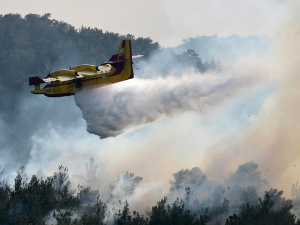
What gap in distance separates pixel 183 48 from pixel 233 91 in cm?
6460

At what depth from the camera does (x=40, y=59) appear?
139375 millimetres

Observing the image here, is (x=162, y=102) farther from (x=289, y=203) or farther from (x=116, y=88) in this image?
(x=289, y=203)

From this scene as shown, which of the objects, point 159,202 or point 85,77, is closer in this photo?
point 159,202

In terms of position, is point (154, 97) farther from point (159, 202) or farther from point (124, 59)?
point (159, 202)

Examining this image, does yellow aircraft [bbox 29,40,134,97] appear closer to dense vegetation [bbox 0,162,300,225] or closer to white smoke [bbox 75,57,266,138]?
white smoke [bbox 75,57,266,138]

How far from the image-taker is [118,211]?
59.8 m

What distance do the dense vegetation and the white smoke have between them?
6.03m

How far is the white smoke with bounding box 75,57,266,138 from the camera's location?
61.6 m

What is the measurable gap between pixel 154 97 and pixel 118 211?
10.4m

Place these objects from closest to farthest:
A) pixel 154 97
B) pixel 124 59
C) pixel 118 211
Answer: pixel 118 211
pixel 124 59
pixel 154 97

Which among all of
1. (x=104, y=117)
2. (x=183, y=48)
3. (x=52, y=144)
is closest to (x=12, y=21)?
(x=183, y=48)

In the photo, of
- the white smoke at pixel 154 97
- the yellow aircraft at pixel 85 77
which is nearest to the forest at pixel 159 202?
the white smoke at pixel 154 97

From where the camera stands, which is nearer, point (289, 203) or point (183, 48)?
point (289, 203)

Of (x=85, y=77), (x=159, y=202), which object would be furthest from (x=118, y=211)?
(x=85, y=77)
